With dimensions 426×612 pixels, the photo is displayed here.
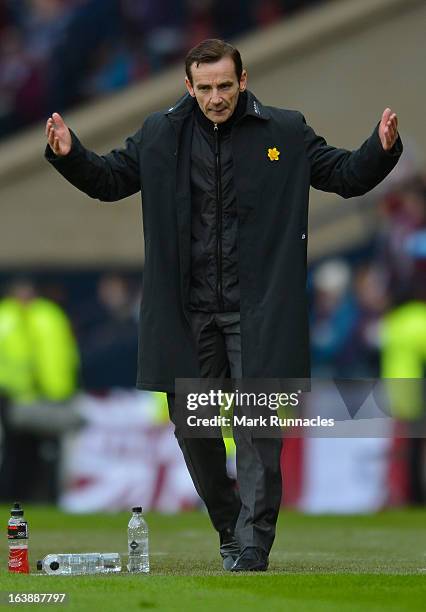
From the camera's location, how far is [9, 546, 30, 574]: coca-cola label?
274 inches

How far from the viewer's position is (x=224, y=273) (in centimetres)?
715

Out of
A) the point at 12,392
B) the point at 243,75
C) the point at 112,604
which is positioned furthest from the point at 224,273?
the point at 12,392

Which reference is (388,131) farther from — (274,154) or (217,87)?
(217,87)

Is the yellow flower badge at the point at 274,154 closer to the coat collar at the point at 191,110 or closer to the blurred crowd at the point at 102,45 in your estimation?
the coat collar at the point at 191,110

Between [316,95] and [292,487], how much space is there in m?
7.09

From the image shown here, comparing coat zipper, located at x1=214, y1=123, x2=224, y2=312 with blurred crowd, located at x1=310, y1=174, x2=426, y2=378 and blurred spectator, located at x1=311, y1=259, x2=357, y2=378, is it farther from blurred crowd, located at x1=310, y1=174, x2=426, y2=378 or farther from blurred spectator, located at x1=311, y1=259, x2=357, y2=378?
blurred spectator, located at x1=311, y1=259, x2=357, y2=378

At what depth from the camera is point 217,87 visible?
7.08 meters

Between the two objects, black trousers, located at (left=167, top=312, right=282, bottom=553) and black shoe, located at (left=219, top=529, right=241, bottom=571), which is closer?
black trousers, located at (left=167, top=312, right=282, bottom=553)

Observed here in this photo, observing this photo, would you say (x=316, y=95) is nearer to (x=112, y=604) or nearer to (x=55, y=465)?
(x=55, y=465)

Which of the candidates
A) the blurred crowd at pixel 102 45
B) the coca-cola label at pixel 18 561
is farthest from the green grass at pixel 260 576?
the blurred crowd at pixel 102 45

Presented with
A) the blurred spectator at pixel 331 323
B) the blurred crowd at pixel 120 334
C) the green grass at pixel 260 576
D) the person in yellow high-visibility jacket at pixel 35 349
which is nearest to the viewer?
the green grass at pixel 260 576

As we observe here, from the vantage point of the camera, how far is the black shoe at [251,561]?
7.03m

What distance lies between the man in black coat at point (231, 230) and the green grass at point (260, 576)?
485 millimetres

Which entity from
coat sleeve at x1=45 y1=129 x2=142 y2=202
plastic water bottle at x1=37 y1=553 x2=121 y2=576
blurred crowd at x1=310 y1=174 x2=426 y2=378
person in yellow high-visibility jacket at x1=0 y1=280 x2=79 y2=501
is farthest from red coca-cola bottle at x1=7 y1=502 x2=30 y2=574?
blurred crowd at x1=310 y1=174 x2=426 y2=378
